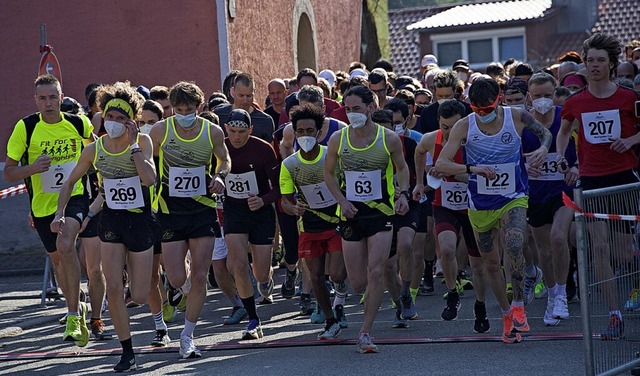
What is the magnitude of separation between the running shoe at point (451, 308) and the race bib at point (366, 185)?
155 cm

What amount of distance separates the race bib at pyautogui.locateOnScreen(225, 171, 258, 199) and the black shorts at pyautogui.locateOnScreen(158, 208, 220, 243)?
0.78 meters

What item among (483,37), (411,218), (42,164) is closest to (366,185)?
(411,218)

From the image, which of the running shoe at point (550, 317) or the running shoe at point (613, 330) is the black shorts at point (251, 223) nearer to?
the running shoe at point (550, 317)

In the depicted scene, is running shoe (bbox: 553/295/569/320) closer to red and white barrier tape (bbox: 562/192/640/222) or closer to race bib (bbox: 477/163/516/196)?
race bib (bbox: 477/163/516/196)

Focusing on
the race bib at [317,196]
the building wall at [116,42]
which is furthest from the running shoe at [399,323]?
the building wall at [116,42]

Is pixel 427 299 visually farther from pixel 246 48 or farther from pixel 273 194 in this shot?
pixel 246 48

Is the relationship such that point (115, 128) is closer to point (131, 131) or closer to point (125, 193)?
point (131, 131)

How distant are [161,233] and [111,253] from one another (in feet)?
1.94

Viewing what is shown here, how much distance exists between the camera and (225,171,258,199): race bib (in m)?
10.8

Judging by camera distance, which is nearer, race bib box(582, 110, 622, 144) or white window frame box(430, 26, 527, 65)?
race bib box(582, 110, 622, 144)

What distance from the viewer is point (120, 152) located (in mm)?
9516

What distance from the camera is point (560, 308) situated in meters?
10.6

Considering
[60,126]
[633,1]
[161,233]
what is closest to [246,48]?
[60,126]

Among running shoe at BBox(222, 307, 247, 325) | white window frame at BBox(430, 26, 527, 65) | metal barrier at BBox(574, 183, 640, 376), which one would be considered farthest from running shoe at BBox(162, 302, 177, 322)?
white window frame at BBox(430, 26, 527, 65)
